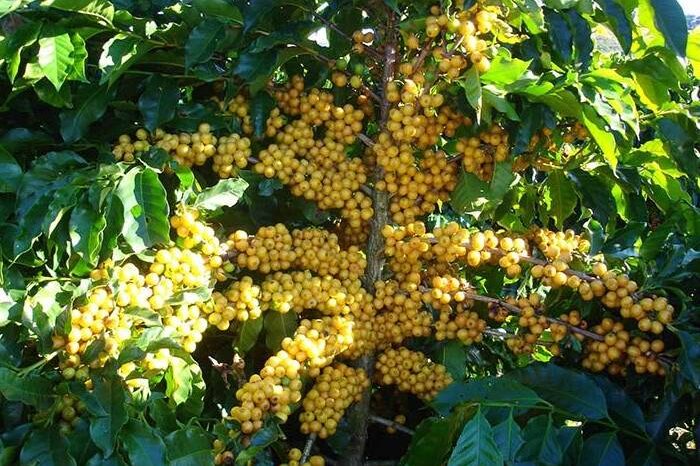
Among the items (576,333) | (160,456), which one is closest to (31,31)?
(160,456)

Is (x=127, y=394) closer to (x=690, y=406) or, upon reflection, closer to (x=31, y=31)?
(x=31, y=31)

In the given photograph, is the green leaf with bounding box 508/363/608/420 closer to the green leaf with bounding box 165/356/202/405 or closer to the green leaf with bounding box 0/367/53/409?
the green leaf with bounding box 165/356/202/405

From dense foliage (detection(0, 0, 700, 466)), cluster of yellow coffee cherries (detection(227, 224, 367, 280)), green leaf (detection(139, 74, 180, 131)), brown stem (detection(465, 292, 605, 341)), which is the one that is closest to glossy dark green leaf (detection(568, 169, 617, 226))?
dense foliage (detection(0, 0, 700, 466))

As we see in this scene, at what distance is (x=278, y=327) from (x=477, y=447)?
831 mm

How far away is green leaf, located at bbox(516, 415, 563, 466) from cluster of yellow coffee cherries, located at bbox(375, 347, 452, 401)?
51cm

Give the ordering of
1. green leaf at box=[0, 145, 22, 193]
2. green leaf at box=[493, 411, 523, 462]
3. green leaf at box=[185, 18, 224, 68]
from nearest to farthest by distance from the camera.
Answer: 1. green leaf at box=[493, 411, 523, 462]
2. green leaf at box=[0, 145, 22, 193]
3. green leaf at box=[185, 18, 224, 68]

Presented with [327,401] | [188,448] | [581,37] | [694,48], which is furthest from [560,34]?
[188,448]

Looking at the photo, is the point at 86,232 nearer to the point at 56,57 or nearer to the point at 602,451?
the point at 56,57

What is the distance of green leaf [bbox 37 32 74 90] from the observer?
7.32 ft

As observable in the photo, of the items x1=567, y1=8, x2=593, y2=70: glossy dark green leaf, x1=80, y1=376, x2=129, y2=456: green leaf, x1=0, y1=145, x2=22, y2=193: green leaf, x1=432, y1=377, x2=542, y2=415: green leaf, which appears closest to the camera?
x1=80, y1=376, x2=129, y2=456: green leaf

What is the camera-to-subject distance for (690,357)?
6.73ft

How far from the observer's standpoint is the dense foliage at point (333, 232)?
2.06 metres

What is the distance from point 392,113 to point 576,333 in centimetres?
84

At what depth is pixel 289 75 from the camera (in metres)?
2.76
